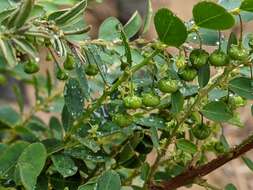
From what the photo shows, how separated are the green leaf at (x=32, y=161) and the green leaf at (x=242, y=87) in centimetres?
27

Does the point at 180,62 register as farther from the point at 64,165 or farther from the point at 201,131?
the point at 64,165

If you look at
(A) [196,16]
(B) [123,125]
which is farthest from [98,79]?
(A) [196,16]

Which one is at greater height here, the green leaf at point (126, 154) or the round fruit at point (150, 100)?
the round fruit at point (150, 100)

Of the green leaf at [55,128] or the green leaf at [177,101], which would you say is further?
the green leaf at [55,128]

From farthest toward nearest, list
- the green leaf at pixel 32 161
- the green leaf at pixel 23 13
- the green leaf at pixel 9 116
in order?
the green leaf at pixel 9 116
the green leaf at pixel 32 161
the green leaf at pixel 23 13

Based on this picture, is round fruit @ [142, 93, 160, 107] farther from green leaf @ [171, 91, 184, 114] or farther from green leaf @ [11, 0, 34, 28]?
green leaf @ [11, 0, 34, 28]

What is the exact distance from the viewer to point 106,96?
3.04 ft

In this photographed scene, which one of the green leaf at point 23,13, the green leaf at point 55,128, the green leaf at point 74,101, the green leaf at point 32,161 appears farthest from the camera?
the green leaf at point 55,128

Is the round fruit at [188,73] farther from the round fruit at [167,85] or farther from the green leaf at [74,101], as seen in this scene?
the green leaf at [74,101]

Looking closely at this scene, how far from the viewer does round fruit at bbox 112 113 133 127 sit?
0.93 meters

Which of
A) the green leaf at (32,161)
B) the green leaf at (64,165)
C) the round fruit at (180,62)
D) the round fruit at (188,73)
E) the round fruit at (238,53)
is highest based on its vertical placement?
the round fruit at (238,53)

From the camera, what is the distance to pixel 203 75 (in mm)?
913

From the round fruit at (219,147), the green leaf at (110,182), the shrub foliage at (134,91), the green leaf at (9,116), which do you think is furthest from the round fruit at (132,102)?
the green leaf at (9,116)

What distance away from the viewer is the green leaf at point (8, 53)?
80 centimetres
